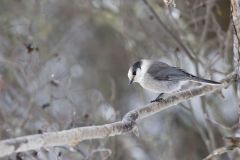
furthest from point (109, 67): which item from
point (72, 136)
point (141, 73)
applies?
point (72, 136)

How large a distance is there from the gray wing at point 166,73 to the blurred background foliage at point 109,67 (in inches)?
9.3

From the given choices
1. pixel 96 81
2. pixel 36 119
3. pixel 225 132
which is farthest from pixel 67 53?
pixel 225 132

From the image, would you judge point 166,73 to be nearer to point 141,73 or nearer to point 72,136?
point 141,73

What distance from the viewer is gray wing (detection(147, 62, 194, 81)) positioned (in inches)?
171

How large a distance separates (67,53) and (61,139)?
6.13m

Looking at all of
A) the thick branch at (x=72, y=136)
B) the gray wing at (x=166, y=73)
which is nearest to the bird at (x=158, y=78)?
the gray wing at (x=166, y=73)

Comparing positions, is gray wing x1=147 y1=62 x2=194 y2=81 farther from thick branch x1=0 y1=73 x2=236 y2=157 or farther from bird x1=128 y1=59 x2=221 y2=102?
thick branch x1=0 y1=73 x2=236 y2=157

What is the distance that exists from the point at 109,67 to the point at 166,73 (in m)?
4.14

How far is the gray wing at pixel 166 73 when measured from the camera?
4339 millimetres

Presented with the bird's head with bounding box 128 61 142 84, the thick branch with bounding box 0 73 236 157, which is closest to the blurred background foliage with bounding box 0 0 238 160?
the bird's head with bounding box 128 61 142 84

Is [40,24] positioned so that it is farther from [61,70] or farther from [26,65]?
[26,65]

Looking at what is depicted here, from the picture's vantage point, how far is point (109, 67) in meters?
8.57

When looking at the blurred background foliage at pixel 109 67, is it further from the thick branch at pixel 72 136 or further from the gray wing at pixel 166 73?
the thick branch at pixel 72 136

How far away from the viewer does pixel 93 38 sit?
9.26 meters
